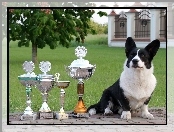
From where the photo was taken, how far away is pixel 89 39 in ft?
21.2

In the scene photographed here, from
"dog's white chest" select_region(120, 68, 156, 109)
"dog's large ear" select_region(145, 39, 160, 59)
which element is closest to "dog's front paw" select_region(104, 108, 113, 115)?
"dog's white chest" select_region(120, 68, 156, 109)

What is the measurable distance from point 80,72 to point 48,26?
0.65 metres

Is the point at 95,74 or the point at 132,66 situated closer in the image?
the point at 132,66

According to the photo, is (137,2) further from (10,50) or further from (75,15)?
(10,50)

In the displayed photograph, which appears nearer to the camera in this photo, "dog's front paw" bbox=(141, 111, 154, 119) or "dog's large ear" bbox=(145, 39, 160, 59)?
"dog's large ear" bbox=(145, 39, 160, 59)

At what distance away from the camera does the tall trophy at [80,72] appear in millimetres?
6109

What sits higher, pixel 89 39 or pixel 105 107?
pixel 89 39

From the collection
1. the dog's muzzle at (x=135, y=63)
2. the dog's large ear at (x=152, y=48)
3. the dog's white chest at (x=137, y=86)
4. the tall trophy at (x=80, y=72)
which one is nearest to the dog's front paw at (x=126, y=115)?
the dog's white chest at (x=137, y=86)

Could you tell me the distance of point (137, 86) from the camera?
6031 millimetres

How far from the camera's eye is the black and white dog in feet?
19.3

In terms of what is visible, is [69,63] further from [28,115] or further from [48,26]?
[28,115]

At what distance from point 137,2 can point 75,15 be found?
2.64 feet

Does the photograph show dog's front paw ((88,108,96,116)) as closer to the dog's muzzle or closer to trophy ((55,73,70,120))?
trophy ((55,73,70,120))

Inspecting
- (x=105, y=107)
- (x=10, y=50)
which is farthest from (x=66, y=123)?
(x=10, y=50)
